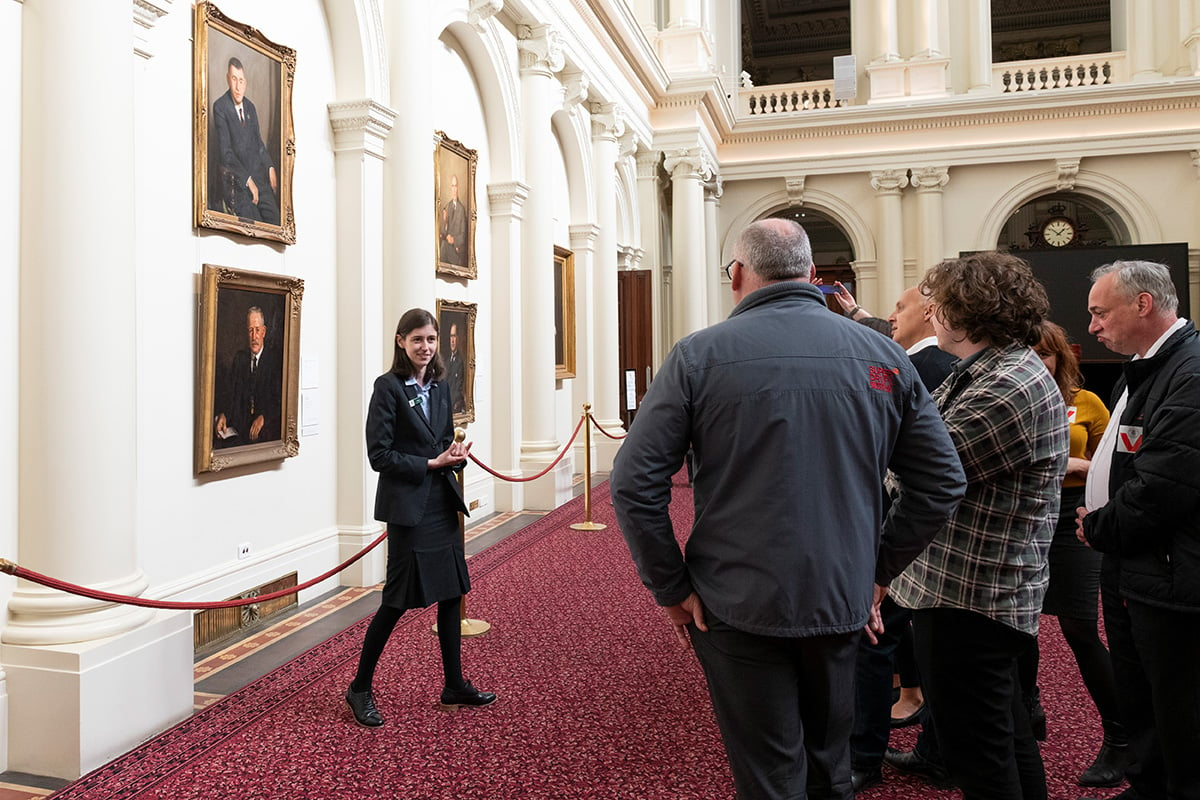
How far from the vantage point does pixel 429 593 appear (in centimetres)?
380

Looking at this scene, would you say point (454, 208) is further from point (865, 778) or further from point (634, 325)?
point (865, 778)

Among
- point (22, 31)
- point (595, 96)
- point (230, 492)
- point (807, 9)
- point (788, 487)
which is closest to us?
point (788, 487)

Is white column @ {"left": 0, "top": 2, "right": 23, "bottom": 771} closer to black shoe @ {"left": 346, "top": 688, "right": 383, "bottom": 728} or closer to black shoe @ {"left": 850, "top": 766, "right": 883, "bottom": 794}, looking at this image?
black shoe @ {"left": 346, "top": 688, "right": 383, "bottom": 728}

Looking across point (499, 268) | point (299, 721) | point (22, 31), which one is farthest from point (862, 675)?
point (499, 268)

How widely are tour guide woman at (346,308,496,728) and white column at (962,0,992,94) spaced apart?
17.2 metres

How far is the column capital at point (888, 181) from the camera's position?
1778 cm

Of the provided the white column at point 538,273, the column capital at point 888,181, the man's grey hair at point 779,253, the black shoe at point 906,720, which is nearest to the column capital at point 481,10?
the white column at point 538,273

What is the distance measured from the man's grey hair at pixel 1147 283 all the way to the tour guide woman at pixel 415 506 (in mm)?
2614

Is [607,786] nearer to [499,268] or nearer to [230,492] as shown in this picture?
[230,492]

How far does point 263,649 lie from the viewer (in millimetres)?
4867

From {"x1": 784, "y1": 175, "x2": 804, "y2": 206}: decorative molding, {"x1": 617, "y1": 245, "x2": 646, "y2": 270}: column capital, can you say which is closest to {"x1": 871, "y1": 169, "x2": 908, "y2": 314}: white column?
{"x1": 784, "y1": 175, "x2": 804, "y2": 206}: decorative molding

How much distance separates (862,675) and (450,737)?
174cm

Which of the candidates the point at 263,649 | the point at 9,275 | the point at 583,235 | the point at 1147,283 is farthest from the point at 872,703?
the point at 583,235

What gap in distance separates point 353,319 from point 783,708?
5072mm
